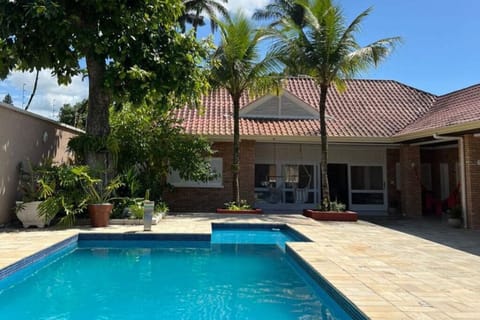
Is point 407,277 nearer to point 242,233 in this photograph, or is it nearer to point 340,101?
point 242,233

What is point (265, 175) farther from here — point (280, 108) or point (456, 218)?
point (456, 218)

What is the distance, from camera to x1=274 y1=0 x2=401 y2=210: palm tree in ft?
48.1

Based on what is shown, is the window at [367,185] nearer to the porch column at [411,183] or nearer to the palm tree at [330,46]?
the porch column at [411,183]

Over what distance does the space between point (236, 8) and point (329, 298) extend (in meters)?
13.2

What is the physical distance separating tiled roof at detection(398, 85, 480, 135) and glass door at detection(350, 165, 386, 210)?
2963mm

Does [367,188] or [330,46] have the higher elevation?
[330,46]

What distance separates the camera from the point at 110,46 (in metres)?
11.8

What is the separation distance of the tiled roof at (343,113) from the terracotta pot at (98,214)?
5.88 meters

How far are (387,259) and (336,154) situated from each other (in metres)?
12.7

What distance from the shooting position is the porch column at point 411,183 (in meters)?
18.0

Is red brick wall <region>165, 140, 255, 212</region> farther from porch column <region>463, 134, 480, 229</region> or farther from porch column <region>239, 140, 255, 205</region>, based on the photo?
porch column <region>463, 134, 480, 229</region>

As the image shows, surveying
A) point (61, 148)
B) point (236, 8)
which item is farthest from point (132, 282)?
point (236, 8)

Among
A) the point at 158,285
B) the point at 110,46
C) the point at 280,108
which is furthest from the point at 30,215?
the point at 280,108

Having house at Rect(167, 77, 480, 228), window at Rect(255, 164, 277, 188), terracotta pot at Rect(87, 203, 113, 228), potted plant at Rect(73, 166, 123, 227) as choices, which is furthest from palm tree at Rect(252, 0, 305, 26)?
terracotta pot at Rect(87, 203, 113, 228)
